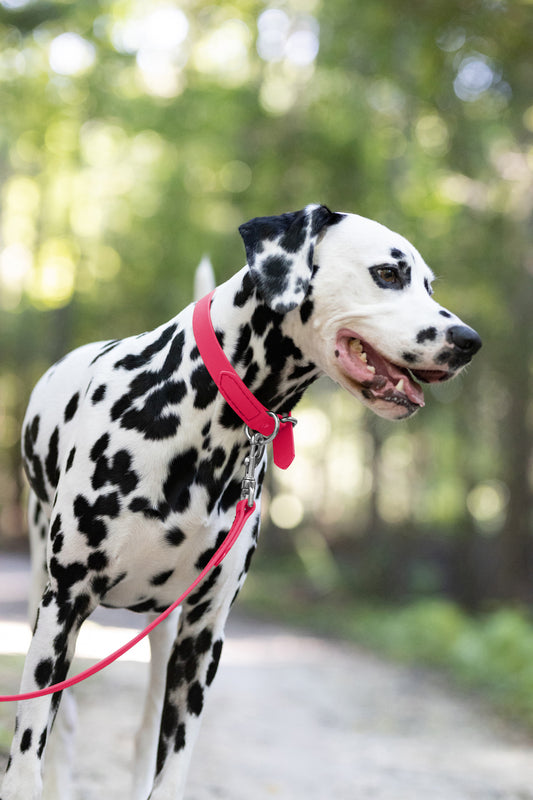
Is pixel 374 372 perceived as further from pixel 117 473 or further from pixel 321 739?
pixel 321 739

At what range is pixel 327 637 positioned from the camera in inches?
529

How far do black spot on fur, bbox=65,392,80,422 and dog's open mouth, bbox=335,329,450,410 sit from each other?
110 cm

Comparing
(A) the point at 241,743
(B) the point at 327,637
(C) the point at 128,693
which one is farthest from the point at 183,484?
(B) the point at 327,637

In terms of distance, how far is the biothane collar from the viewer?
8.84 ft

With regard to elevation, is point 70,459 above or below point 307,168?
below

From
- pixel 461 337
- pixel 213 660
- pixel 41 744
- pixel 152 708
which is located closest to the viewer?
pixel 461 337

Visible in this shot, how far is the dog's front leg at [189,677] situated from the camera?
9.71 feet

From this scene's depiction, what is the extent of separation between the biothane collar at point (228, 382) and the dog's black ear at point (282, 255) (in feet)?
0.87

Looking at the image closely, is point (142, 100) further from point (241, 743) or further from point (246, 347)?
point (246, 347)

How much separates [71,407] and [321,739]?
439cm

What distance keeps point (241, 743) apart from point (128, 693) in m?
1.51

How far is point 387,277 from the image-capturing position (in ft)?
8.60

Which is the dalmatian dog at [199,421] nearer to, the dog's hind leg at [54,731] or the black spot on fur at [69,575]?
the black spot on fur at [69,575]

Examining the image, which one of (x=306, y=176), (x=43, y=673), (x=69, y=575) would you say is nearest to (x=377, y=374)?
(x=69, y=575)
